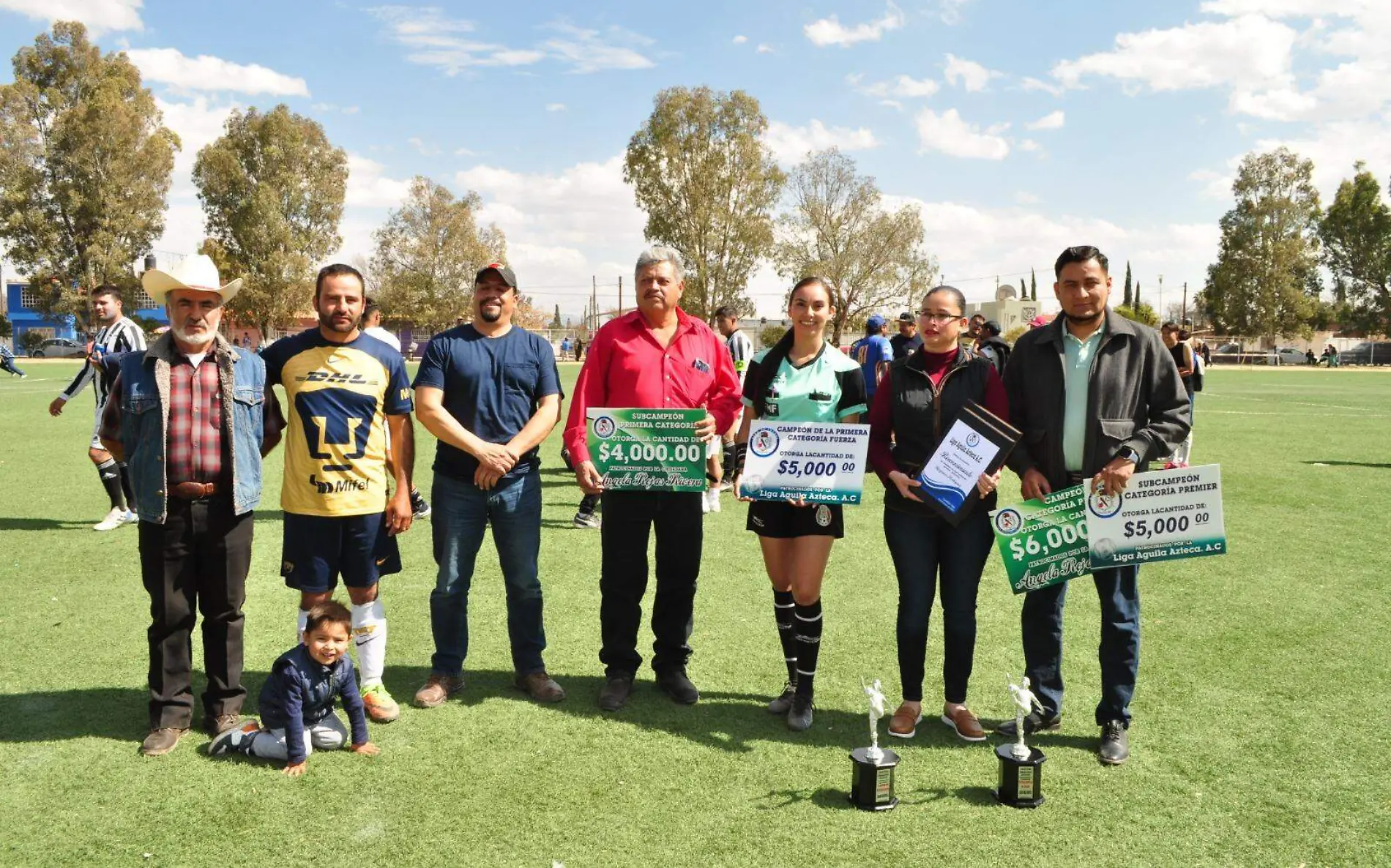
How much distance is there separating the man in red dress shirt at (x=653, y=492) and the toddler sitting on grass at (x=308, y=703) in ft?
4.19

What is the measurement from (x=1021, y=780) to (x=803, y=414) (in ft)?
6.18

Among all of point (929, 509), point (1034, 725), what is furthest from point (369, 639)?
point (1034, 725)

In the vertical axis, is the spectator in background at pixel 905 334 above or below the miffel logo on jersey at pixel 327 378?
above

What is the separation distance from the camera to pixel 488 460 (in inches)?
179

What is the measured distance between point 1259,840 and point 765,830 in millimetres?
1881

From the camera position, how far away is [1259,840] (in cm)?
346

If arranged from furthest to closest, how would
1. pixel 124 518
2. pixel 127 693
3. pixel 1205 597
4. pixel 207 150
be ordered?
pixel 207 150 < pixel 124 518 < pixel 1205 597 < pixel 127 693

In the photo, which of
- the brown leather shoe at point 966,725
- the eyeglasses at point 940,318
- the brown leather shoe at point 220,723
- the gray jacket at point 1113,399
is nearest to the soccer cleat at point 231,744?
the brown leather shoe at point 220,723

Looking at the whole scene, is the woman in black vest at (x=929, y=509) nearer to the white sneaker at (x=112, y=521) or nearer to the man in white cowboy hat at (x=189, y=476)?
the man in white cowboy hat at (x=189, y=476)

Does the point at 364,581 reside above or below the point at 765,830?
above

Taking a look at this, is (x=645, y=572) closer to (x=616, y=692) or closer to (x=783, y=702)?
(x=616, y=692)

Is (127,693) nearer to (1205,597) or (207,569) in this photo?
(207,569)

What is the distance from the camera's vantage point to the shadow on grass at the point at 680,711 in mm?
4422

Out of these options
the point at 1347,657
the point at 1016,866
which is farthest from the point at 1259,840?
the point at 1347,657
